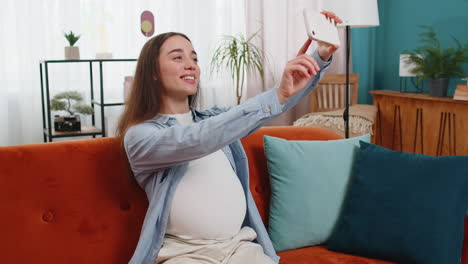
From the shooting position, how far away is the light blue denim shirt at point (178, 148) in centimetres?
119

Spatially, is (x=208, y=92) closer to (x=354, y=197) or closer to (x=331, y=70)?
(x=331, y=70)

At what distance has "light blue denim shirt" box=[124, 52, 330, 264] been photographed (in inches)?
46.9

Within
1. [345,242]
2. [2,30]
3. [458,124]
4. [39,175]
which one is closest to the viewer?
[39,175]

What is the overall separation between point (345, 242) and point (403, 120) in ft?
7.79

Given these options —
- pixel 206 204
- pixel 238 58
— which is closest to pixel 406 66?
pixel 238 58

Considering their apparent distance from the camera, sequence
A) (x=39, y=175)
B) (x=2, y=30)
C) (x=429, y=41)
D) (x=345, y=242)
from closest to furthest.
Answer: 1. (x=39, y=175)
2. (x=345, y=242)
3. (x=2, y=30)
4. (x=429, y=41)

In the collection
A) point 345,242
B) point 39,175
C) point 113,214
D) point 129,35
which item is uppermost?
point 129,35

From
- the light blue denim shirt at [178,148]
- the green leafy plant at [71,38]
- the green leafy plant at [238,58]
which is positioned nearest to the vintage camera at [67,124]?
the green leafy plant at [71,38]

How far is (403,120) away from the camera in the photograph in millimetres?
3795

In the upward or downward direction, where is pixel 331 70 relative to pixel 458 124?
upward

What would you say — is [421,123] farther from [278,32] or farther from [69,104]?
[69,104]

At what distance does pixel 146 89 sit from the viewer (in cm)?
156

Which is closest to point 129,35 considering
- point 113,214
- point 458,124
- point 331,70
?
point 331,70

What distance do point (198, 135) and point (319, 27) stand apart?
40cm
